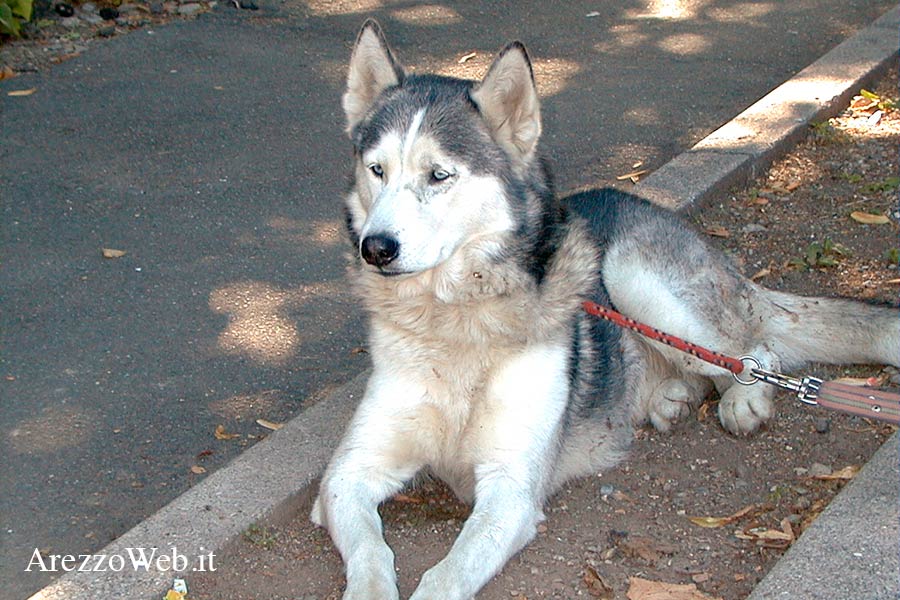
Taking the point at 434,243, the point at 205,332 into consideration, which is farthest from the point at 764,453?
the point at 205,332

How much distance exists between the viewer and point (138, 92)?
804cm

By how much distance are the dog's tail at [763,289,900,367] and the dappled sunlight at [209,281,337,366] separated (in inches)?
82.0

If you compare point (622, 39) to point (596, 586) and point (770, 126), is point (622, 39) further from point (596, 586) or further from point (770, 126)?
point (596, 586)

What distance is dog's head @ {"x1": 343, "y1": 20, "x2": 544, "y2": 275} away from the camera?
3465 mm

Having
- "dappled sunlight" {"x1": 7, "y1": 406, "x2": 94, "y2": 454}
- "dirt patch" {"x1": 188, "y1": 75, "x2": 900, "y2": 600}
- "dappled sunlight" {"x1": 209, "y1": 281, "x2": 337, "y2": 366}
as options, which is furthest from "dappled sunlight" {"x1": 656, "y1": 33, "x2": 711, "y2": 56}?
"dappled sunlight" {"x1": 7, "y1": 406, "x2": 94, "y2": 454}

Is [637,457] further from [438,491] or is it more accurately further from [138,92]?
[138,92]

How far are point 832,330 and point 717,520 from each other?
1.14 metres

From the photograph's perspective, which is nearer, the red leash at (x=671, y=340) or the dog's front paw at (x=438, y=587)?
the dog's front paw at (x=438, y=587)

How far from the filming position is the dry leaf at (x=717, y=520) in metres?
3.73

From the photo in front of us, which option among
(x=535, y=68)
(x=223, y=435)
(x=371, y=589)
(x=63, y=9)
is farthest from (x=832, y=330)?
(x=63, y=9)

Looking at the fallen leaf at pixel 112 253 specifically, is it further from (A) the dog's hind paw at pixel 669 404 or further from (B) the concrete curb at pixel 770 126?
(A) the dog's hind paw at pixel 669 404

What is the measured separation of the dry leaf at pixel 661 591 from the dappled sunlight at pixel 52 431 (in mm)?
2284

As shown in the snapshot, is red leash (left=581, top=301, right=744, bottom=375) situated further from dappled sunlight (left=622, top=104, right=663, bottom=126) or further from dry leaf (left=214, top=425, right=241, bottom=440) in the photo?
dappled sunlight (left=622, top=104, right=663, bottom=126)

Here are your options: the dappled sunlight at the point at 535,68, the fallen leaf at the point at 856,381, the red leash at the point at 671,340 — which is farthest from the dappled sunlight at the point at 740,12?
the red leash at the point at 671,340
